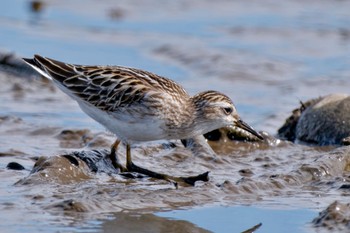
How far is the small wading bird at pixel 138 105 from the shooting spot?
27.2ft

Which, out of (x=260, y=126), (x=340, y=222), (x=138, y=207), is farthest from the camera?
(x=260, y=126)

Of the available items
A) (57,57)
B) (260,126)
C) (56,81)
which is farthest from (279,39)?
(56,81)

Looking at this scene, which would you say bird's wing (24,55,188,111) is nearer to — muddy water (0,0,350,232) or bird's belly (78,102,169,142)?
bird's belly (78,102,169,142)

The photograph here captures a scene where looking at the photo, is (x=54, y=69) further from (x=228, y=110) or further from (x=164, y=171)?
(x=228, y=110)

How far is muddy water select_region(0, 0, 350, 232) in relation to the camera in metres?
7.06

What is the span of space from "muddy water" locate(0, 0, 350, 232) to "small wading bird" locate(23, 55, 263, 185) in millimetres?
390

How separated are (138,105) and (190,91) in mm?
4181

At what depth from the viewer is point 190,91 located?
12.5 meters

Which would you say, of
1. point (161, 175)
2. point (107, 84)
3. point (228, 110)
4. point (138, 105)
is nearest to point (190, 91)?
point (228, 110)

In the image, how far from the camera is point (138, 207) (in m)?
7.16

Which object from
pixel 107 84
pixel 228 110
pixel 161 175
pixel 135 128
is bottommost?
pixel 161 175

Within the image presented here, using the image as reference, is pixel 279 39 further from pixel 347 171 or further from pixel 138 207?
pixel 138 207

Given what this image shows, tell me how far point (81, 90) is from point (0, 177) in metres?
1.22

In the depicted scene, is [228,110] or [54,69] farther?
[54,69]
